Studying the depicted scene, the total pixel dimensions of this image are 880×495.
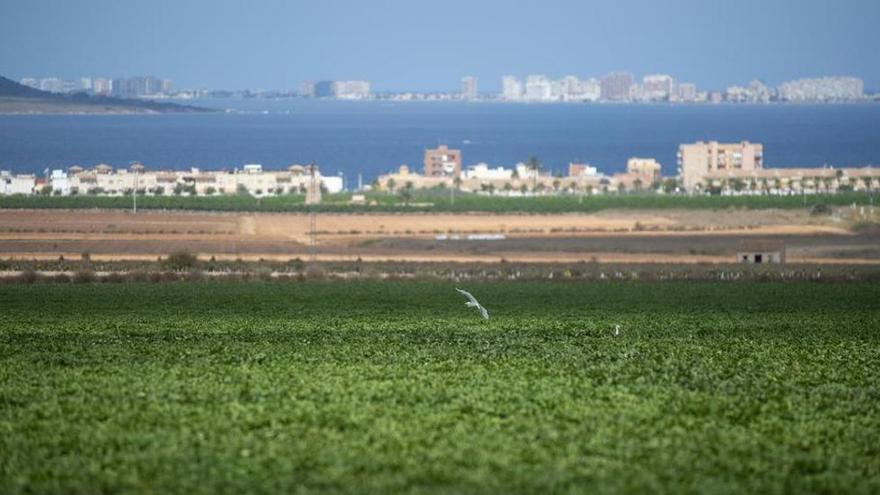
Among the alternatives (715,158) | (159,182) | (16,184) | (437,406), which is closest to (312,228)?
(16,184)

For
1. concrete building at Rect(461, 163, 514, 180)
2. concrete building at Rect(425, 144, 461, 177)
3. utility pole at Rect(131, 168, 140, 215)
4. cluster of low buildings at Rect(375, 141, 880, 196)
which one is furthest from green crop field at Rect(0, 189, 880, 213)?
concrete building at Rect(425, 144, 461, 177)

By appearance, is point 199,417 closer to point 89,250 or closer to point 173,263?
point 173,263

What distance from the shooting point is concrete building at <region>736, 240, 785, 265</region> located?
55.2 metres

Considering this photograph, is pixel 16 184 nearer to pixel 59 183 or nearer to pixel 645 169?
pixel 59 183

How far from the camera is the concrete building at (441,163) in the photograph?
120250 millimetres

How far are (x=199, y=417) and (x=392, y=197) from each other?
75.4 metres

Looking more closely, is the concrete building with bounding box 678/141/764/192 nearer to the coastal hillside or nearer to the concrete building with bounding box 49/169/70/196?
the coastal hillside

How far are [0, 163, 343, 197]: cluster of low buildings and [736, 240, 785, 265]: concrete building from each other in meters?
29.8

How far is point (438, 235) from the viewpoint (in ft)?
221

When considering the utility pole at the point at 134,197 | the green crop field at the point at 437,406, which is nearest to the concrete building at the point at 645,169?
the utility pole at the point at 134,197

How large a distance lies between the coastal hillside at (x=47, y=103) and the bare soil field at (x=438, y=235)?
16035 mm

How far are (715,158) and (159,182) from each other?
44646 mm

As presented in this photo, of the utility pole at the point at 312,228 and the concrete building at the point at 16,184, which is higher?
the concrete building at the point at 16,184

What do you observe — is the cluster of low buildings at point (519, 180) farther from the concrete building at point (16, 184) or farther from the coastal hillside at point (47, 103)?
the concrete building at point (16, 184)
